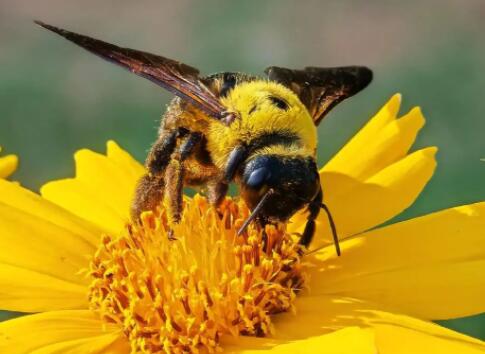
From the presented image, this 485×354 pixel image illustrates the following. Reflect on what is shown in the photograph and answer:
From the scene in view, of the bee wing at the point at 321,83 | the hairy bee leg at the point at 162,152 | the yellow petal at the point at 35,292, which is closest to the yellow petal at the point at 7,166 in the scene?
the yellow petal at the point at 35,292

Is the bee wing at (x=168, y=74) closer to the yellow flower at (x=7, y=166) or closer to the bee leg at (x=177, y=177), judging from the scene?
the bee leg at (x=177, y=177)

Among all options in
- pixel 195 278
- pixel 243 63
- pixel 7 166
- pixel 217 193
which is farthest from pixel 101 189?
pixel 243 63

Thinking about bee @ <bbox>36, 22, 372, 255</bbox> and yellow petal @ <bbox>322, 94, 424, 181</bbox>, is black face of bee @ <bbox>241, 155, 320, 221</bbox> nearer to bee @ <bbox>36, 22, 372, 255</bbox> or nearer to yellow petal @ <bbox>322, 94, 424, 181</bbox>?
bee @ <bbox>36, 22, 372, 255</bbox>

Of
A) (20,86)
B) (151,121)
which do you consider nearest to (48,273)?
(151,121)

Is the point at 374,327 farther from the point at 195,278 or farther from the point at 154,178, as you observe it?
the point at 154,178

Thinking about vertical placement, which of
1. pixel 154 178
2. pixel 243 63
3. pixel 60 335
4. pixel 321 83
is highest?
pixel 243 63

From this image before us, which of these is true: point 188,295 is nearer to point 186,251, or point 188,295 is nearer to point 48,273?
point 186,251
